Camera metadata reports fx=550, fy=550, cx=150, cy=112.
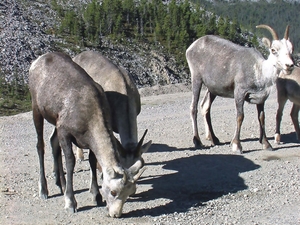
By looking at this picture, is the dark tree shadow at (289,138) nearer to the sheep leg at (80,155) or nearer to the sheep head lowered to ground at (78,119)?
the sheep leg at (80,155)

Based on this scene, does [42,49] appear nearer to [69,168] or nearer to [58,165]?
[58,165]

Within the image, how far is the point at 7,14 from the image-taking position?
6059 cm

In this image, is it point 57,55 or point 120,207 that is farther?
point 57,55

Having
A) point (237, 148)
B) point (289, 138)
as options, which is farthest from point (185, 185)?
point (289, 138)

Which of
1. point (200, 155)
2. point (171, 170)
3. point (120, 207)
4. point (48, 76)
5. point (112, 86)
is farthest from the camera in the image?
point (200, 155)

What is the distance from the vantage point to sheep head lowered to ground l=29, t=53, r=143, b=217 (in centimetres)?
902

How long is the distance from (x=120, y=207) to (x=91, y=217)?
67cm

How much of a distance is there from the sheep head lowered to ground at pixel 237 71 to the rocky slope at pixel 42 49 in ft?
107

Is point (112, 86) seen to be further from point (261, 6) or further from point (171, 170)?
point (261, 6)

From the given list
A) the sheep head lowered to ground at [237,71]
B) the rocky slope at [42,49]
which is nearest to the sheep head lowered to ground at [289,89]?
the sheep head lowered to ground at [237,71]

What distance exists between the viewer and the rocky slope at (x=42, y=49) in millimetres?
51000

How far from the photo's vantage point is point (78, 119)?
9.50 metres

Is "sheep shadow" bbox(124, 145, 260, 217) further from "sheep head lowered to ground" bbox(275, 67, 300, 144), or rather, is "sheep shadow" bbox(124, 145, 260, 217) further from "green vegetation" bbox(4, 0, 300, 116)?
"green vegetation" bbox(4, 0, 300, 116)

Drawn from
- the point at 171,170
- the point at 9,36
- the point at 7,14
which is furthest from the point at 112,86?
the point at 7,14
